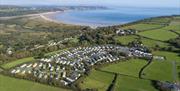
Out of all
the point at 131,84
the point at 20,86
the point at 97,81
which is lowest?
the point at 20,86

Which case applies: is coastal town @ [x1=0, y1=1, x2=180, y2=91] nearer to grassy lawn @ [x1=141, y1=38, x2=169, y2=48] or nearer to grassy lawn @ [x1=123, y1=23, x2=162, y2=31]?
grassy lawn @ [x1=141, y1=38, x2=169, y2=48]

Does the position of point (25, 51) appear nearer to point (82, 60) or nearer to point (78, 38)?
point (82, 60)

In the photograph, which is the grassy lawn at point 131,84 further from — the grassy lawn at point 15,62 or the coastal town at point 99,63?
the grassy lawn at point 15,62

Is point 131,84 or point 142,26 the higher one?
point 142,26

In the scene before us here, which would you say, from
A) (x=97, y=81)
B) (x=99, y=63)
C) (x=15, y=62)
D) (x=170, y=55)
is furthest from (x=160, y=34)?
(x=15, y=62)

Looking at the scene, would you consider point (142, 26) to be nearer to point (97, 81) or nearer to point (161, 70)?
point (161, 70)

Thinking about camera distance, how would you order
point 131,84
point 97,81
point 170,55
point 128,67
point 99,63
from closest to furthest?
point 131,84, point 97,81, point 128,67, point 99,63, point 170,55

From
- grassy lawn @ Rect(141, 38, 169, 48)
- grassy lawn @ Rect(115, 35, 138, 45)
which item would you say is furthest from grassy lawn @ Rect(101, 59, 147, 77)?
grassy lawn @ Rect(115, 35, 138, 45)
